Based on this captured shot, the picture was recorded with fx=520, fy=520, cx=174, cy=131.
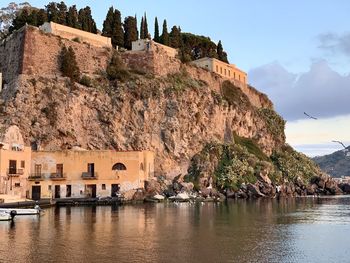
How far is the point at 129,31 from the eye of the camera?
277 feet

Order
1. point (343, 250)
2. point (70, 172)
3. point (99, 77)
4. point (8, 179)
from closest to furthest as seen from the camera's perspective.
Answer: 1. point (343, 250)
2. point (8, 179)
3. point (70, 172)
4. point (99, 77)

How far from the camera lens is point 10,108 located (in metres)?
63.1

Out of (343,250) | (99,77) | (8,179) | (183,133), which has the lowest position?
(343,250)

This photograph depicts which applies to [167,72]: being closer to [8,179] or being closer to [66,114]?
[66,114]

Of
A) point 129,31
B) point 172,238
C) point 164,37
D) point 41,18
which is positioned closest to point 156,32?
point 164,37

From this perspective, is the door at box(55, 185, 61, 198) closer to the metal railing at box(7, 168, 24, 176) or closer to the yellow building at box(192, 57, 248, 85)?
the metal railing at box(7, 168, 24, 176)

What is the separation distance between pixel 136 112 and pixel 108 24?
766 inches

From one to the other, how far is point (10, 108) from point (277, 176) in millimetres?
42997

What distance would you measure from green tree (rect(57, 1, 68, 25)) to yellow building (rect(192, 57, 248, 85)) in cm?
2414

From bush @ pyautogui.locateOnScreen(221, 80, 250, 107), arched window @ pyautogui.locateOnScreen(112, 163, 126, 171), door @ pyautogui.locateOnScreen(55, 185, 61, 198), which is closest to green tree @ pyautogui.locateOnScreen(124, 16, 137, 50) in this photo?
bush @ pyautogui.locateOnScreen(221, 80, 250, 107)

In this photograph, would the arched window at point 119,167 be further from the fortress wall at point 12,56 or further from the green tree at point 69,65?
the fortress wall at point 12,56

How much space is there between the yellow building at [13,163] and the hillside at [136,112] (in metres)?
4.29

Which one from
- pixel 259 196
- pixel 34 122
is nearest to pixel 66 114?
pixel 34 122

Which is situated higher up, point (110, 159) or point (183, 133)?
point (183, 133)
